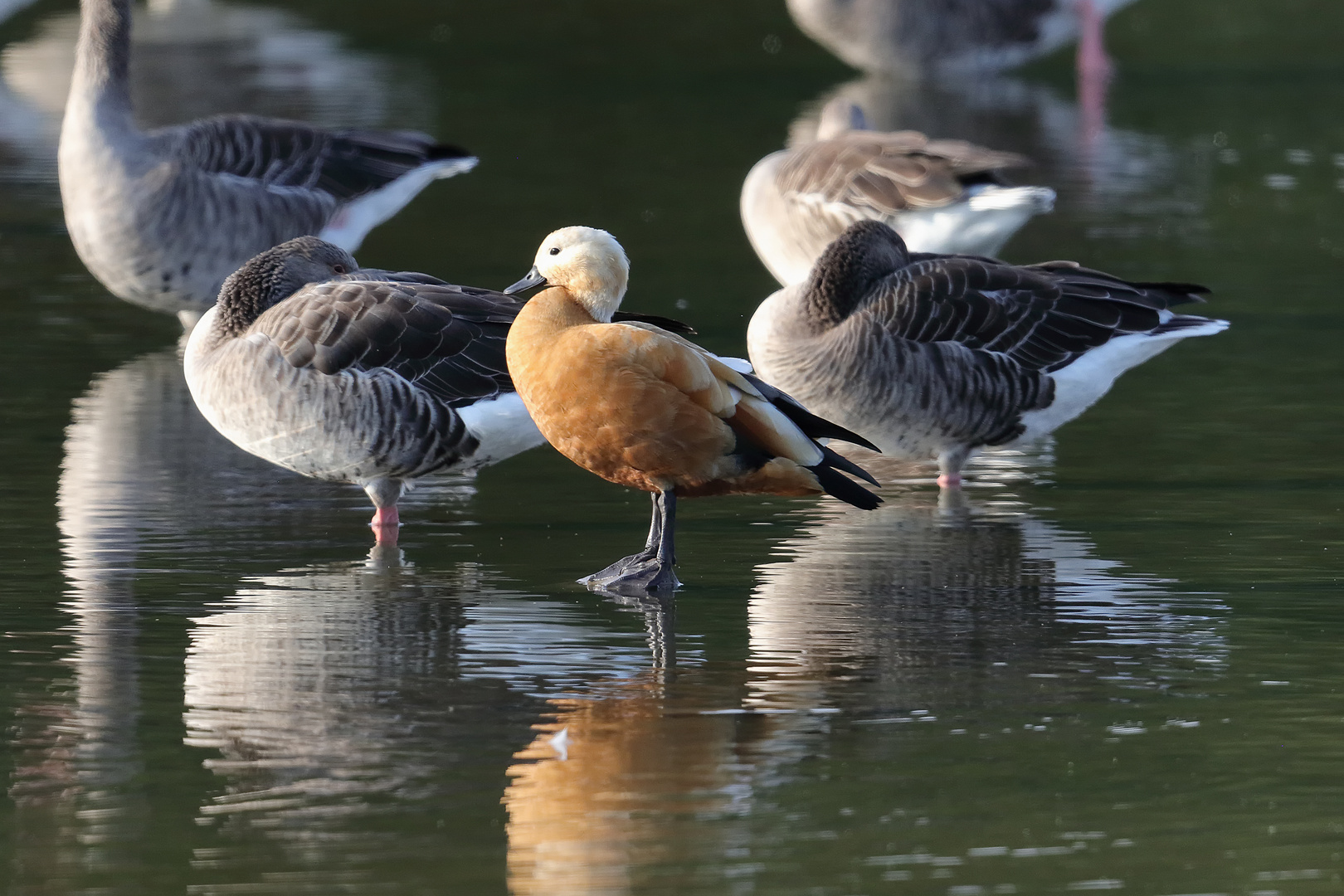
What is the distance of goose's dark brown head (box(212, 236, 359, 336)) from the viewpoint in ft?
27.0

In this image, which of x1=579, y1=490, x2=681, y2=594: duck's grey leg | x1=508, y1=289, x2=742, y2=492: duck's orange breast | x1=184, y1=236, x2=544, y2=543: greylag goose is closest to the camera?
x1=508, y1=289, x2=742, y2=492: duck's orange breast

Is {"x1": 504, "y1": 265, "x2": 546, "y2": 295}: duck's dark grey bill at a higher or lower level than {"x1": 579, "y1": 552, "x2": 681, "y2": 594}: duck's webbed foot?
higher

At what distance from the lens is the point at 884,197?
38.1 ft

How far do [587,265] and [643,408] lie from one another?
642mm

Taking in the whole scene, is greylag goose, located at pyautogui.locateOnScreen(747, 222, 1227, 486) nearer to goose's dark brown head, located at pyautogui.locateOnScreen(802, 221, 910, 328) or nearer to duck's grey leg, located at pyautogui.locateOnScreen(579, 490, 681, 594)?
goose's dark brown head, located at pyautogui.locateOnScreen(802, 221, 910, 328)

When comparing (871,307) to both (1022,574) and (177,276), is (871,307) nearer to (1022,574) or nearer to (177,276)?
(1022,574)

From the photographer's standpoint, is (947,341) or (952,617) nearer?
(952,617)

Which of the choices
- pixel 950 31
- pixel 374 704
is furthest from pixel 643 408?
pixel 950 31

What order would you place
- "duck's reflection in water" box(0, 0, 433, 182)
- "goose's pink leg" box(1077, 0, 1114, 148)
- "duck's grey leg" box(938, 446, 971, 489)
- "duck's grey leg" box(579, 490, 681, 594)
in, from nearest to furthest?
1. "duck's grey leg" box(579, 490, 681, 594)
2. "duck's grey leg" box(938, 446, 971, 489)
3. "duck's reflection in water" box(0, 0, 433, 182)
4. "goose's pink leg" box(1077, 0, 1114, 148)

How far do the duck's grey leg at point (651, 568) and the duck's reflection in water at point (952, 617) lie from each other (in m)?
0.35

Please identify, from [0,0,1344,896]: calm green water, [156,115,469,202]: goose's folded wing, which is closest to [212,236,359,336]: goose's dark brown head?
[0,0,1344,896]: calm green water

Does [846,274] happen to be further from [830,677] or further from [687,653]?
[830,677]

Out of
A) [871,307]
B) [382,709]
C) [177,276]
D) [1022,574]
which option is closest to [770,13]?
[177,276]

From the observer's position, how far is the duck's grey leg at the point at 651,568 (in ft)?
23.6
